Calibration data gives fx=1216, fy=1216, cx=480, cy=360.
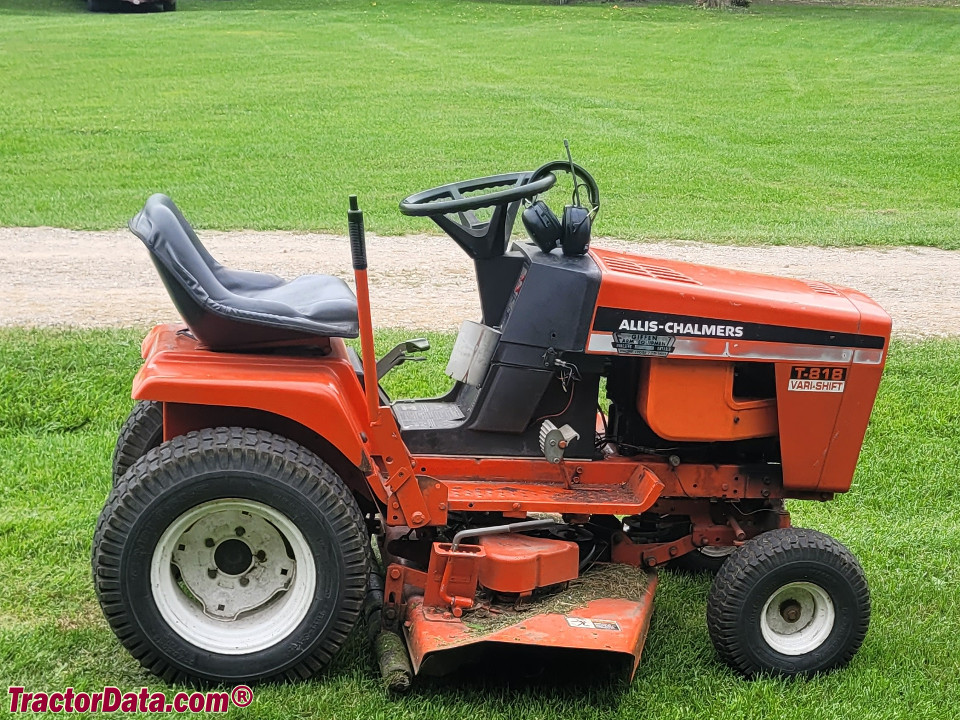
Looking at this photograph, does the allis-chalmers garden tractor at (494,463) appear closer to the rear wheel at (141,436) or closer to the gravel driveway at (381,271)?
the rear wheel at (141,436)

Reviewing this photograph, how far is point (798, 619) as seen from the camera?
13.5 ft

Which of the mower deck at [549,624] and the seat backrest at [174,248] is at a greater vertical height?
the seat backrest at [174,248]

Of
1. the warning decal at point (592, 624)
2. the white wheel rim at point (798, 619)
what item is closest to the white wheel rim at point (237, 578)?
the warning decal at point (592, 624)

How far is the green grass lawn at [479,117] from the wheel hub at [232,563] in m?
7.11

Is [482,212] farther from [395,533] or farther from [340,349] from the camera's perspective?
[395,533]

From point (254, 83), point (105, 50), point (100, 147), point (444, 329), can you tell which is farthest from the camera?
point (105, 50)

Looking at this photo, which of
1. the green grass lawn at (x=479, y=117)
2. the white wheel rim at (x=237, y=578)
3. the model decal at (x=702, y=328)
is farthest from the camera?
the green grass lawn at (x=479, y=117)

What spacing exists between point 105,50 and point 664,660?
21294 millimetres

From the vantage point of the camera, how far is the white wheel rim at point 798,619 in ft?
13.3

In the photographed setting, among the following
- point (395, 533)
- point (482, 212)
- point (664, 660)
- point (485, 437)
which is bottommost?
point (664, 660)

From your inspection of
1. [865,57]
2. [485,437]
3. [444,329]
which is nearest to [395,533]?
[485,437]

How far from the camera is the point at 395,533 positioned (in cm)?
423

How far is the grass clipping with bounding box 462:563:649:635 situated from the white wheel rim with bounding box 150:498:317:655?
56 centimetres

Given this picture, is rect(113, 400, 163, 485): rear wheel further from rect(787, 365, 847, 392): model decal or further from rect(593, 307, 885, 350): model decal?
rect(787, 365, 847, 392): model decal
